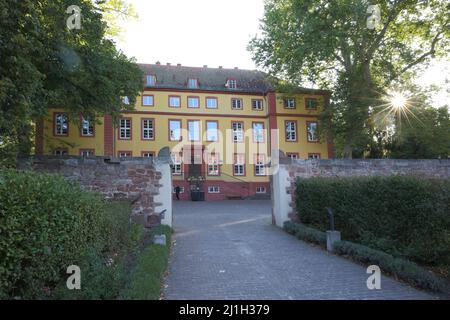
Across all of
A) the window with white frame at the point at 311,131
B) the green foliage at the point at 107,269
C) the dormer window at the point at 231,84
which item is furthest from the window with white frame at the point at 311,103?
the green foliage at the point at 107,269

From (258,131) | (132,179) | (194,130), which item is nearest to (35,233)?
(132,179)

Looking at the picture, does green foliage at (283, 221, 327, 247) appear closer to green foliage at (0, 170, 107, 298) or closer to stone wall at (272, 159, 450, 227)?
stone wall at (272, 159, 450, 227)

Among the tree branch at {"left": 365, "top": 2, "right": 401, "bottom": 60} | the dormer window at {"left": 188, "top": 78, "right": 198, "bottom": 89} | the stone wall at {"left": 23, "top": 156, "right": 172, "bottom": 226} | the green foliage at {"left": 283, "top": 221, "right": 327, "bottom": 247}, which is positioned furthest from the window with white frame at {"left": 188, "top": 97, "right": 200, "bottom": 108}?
the green foliage at {"left": 283, "top": 221, "right": 327, "bottom": 247}

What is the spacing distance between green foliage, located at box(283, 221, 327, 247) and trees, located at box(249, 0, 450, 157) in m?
16.0

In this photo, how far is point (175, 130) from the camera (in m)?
37.4

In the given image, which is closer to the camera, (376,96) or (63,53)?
(63,53)

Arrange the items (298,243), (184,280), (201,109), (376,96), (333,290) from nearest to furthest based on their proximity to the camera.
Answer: (333,290) → (184,280) → (298,243) → (376,96) → (201,109)

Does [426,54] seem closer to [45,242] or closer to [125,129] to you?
[125,129]

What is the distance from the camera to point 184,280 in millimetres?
7242

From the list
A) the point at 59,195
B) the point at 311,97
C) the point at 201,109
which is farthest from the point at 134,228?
the point at 311,97

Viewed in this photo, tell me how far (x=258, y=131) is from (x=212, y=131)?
4.71 m

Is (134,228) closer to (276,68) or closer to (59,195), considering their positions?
(59,195)

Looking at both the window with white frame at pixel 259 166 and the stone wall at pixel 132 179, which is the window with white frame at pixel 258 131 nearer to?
the window with white frame at pixel 259 166
